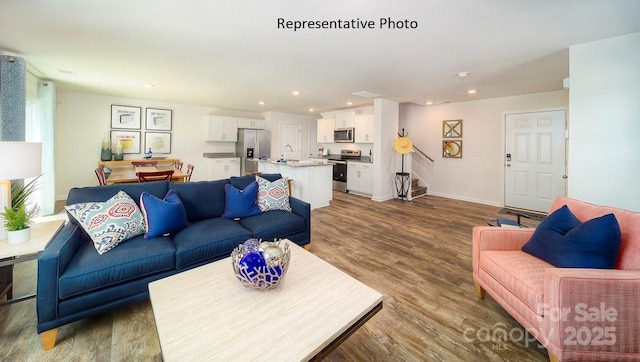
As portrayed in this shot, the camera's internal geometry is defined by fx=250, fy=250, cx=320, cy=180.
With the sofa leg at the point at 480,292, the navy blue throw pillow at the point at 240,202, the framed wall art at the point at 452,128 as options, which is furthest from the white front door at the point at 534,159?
the navy blue throw pillow at the point at 240,202

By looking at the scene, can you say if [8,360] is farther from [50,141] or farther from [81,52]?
[50,141]

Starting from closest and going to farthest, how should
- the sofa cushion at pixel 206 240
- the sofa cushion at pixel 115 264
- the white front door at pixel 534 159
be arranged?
the sofa cushion at pixel 115 264 → the sofa cushion at pixel 206 240 → the white front door at pixel 534 159

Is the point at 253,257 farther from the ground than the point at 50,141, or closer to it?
closer to it

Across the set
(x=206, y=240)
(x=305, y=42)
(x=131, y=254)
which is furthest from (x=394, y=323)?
(x=305, y=42)

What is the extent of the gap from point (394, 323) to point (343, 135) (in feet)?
19.1

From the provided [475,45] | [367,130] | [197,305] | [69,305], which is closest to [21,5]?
[69,305]

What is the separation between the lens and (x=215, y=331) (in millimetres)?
1171

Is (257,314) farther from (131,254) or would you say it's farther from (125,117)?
(125,117)

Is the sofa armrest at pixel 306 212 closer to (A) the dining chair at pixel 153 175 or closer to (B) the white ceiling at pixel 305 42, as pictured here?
(B) the white ceiling at pixel 305 42

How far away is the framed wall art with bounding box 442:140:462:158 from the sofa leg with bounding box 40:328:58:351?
23.7 ft

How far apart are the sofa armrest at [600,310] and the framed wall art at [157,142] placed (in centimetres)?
793

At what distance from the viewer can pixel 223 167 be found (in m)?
7.58

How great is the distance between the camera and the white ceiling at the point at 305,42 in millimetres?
2143

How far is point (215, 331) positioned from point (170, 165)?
693 centimetres
